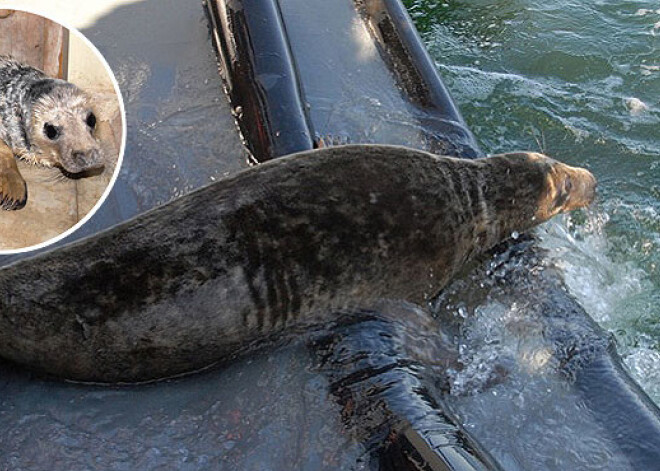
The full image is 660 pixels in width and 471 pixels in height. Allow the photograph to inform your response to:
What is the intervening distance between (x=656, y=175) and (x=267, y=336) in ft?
13.1

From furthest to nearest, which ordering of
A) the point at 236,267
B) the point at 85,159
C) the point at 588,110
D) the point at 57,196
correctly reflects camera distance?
the point at 588,110, the point at 57,196, the point at 85,159, the point at 236,267

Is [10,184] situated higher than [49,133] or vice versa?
[49,133]

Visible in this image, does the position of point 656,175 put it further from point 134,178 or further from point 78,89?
point 78,89

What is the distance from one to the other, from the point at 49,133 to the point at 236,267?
989 millimetres

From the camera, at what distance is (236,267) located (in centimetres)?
355

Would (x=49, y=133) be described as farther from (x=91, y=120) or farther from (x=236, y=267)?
(x=236, y=267)

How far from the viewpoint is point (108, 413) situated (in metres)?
3.52

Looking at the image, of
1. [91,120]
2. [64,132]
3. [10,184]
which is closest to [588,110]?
[91,120]

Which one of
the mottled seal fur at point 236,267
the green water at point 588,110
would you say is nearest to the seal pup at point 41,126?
the mottled seal fur at point 236,267

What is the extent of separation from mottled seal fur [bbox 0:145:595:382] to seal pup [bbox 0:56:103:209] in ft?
1.30

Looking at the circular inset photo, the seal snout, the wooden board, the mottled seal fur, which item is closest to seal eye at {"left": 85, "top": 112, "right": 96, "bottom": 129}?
the circular inset photo

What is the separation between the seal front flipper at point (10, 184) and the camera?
3529 mm

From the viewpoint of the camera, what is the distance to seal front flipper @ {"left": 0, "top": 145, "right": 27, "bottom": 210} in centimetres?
353

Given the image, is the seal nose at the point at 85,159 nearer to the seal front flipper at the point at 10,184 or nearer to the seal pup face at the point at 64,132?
the seal pup face at the point at 64,132
